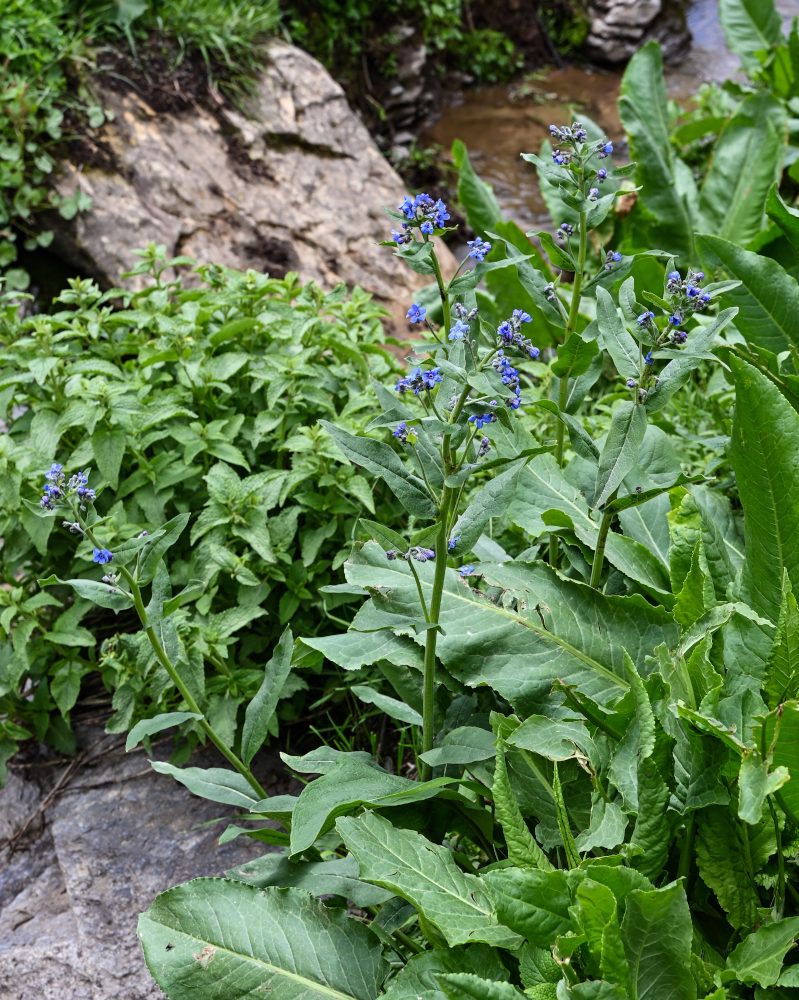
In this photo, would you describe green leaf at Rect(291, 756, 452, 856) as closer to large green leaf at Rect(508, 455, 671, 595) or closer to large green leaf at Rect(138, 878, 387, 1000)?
large green leaf at Rect(138, 878, 387, 1000)

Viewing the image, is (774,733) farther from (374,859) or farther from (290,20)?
(290,20)

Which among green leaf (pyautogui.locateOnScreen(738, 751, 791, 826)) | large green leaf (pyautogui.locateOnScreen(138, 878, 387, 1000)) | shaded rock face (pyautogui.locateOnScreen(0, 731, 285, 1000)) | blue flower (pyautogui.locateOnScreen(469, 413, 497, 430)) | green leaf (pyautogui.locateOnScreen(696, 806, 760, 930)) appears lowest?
shaded rock face (pyautogui.locateOnScreen(0, 731, 285, 1000))

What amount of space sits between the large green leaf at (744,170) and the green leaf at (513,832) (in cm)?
301

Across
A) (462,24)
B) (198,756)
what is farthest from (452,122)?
(198,756)

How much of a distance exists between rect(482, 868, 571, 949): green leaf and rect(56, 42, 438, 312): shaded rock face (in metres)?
3.14

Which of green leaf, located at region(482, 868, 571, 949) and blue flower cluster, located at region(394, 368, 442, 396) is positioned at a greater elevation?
blue flower cluster, located at region(394, 368, 442, 396)

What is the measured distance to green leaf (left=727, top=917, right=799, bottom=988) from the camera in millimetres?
1418

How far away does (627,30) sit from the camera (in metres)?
8.75

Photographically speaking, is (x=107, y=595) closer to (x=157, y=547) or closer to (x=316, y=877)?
(x=157, y=547)

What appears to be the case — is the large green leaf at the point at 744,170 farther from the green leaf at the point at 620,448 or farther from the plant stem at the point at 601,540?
the green leaf at the point at 620,448

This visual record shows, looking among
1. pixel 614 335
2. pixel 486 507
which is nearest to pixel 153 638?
pixel 486 507

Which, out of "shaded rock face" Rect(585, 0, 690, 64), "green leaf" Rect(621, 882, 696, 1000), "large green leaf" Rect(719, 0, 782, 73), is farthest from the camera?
"shaded rock face" Rect(585, 0, 690, 64)

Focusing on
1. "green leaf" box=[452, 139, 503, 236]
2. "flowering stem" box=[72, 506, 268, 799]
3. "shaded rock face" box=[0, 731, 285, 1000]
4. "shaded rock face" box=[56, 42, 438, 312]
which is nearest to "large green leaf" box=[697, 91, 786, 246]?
"green leaf" box=[452, 139, 503, 236]

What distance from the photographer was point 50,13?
4676 mm
